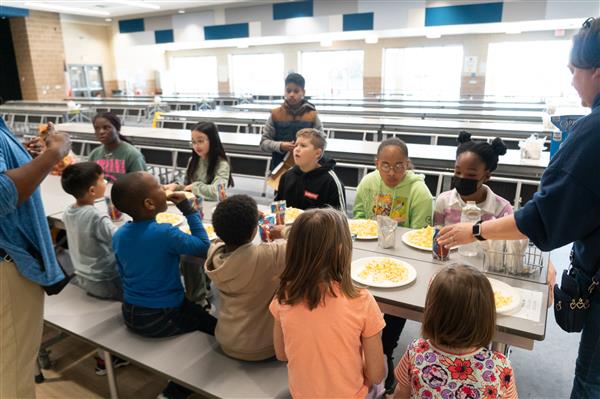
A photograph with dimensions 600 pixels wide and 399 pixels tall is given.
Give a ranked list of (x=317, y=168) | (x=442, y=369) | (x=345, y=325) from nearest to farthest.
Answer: (x=442, y=369) → (x=345, y=325) → (x=317, y=168)

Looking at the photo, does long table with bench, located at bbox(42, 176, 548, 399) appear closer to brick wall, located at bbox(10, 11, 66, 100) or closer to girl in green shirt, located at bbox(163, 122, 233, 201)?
girl in green shirt, located at bbox(163, 122, 233, 201)

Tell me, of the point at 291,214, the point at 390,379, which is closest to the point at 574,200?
the point at 390,379

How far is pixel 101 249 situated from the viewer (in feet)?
7.16

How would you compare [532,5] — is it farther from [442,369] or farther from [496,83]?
[442,369]

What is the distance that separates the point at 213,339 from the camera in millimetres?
1789

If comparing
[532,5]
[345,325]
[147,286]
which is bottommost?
[147,286]

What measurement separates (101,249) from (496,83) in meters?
12.2

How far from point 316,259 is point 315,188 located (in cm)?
132

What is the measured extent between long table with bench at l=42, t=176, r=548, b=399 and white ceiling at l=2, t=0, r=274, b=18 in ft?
27.4

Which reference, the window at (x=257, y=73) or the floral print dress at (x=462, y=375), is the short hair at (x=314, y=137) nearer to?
the floral print dress at (x=462, y=375)

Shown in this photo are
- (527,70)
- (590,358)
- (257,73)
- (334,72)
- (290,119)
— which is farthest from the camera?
(257,73)

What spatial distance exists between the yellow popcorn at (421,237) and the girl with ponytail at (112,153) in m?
2.26

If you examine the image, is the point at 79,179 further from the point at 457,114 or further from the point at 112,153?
the point at 457,114

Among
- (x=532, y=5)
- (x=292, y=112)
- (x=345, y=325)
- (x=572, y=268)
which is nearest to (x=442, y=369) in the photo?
(x=345, y=325)
